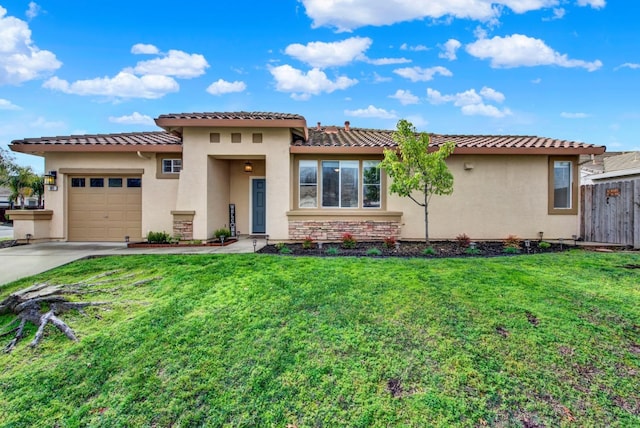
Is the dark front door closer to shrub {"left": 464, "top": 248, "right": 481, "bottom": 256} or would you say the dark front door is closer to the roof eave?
the roof eave

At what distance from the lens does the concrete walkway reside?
7.11 meters

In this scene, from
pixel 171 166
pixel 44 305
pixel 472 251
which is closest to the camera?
pixel 44 305

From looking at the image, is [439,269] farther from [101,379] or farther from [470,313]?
[101,379]

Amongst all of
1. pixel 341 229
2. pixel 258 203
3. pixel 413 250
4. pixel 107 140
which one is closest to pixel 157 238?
pixel 258 203

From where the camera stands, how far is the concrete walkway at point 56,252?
7.11 metres

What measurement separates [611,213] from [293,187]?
10.5 meters

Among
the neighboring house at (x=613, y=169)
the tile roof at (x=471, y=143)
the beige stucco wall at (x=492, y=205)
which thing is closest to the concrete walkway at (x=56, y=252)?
the tile roof at (x=471, y=143)

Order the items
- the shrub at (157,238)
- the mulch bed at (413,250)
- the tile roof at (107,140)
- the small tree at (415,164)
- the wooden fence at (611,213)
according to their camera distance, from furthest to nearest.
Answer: the tile roof at (107,140) < the shrub at (157,238) < the wooden fence at (611,213) < the small tree at (415,164) < the mulch bed at (413,250)

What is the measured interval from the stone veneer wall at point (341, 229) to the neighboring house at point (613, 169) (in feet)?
41.0

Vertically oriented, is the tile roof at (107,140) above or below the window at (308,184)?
above

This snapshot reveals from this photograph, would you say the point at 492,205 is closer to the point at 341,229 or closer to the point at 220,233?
the point at 341,229

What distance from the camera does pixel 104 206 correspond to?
11.5 meters

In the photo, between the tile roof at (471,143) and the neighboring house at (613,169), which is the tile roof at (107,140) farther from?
the neighboring house at (613,169)

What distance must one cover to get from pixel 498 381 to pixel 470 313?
4.36ft
